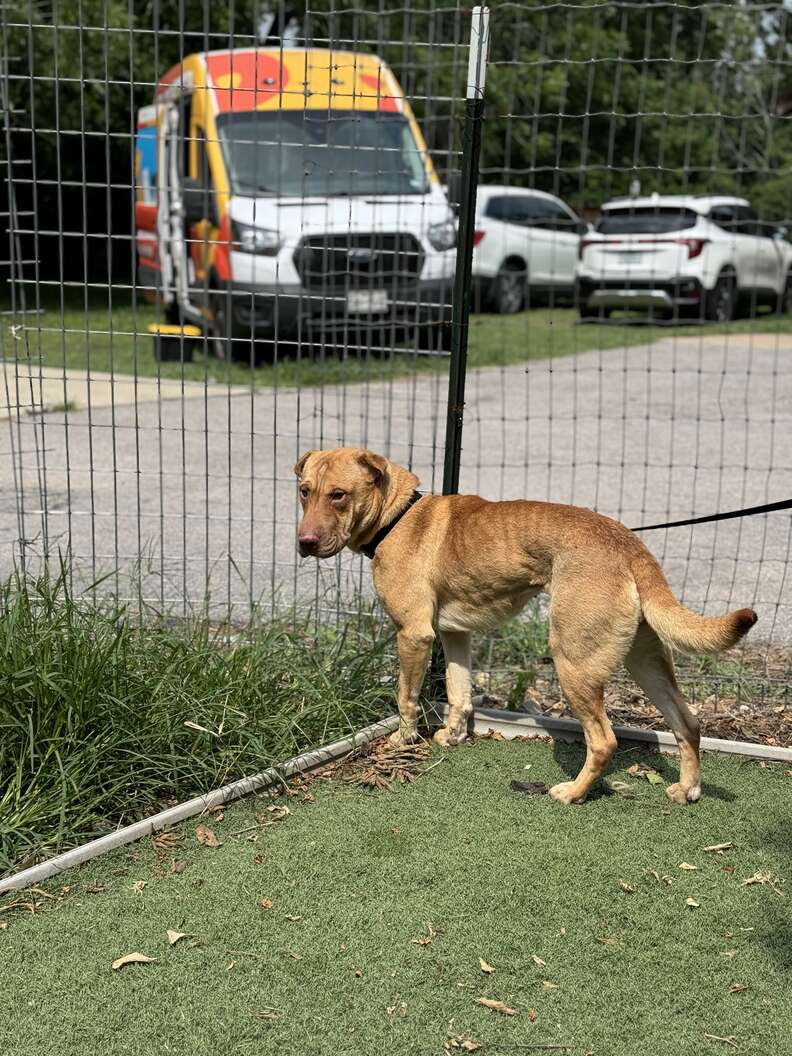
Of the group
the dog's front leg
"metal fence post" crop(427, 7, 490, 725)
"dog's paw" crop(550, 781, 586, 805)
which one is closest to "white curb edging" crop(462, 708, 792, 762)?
"metal fence post" crop(427, 7, 490, 725)

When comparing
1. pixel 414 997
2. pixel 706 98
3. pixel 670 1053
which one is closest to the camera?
pixel 670 1053

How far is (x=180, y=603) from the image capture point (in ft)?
18.2

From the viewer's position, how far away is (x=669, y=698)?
400 cm

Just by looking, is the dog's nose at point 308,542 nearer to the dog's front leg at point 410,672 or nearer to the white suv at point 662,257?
the dog's front leg at point 410,672

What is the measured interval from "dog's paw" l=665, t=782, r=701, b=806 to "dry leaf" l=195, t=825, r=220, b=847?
1.56 m

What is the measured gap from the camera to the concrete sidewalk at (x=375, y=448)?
19.3 feet

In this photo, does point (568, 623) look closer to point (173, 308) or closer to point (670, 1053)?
point (670, 1053)

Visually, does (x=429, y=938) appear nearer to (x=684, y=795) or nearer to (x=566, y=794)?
(x=566, y=794)

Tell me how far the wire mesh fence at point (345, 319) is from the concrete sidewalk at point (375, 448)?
0.16ft

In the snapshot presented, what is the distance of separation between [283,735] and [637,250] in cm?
1523

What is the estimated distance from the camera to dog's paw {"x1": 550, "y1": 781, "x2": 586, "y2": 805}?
395cm

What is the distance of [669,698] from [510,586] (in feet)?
2.21

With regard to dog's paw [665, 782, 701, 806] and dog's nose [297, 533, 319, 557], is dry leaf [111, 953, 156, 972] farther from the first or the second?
dog's paw [665, 782, 701, 806]

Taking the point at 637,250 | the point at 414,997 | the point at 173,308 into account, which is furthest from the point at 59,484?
the point at 637,250
